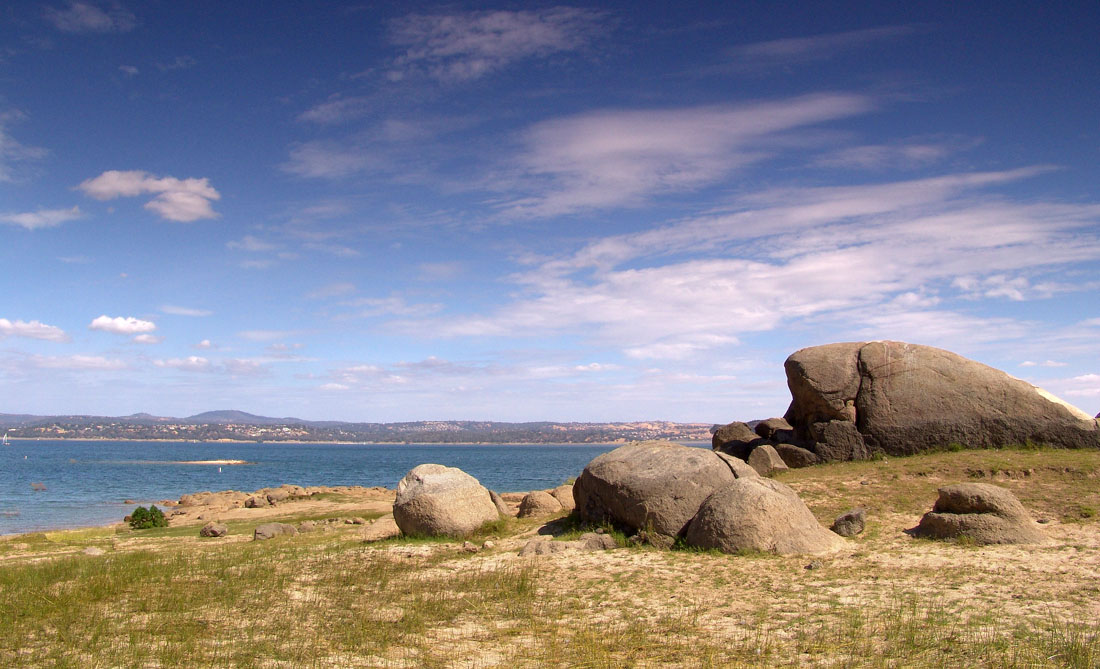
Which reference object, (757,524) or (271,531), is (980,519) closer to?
(757,524)

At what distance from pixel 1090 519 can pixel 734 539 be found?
7.82m

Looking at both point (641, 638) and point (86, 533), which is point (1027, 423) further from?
point (86, 533)

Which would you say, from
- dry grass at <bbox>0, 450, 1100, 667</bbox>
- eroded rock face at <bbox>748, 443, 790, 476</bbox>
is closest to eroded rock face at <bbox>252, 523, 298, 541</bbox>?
dry grass at <bbox>0, 450, 1100, 667</bbox>

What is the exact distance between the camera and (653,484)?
16.6 metres

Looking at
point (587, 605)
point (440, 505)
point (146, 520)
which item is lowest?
point (146, 520)

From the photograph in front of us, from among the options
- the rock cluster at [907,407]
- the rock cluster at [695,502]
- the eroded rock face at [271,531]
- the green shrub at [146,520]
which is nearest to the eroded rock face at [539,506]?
→ the rock cluster at [695,502]

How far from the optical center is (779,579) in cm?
1257

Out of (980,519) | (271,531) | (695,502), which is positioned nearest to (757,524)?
(695,502)

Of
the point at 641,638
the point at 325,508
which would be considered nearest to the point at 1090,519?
the point at 641,638

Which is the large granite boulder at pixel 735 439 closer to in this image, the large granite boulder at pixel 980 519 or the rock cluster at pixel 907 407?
the rock cluster at pixel 907 407

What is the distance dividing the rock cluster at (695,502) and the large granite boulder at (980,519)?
2.05 metres

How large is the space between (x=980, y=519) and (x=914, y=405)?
369 inches

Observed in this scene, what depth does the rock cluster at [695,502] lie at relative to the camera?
14703 millimetres

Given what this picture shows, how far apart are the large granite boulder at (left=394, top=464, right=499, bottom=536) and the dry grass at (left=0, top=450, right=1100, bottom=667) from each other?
0.95 m
